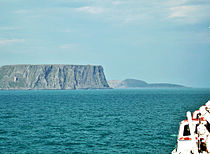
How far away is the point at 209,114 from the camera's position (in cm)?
2142

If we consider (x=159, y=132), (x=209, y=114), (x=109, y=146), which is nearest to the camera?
(x=209, y=114)

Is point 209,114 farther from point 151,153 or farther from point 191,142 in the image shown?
point 151,153

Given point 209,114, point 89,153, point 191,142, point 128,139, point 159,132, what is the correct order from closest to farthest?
point 191,142 < point 209,114 < point 89,153 < point 128,139 < point 159,132

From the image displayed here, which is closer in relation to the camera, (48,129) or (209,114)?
(209,114)

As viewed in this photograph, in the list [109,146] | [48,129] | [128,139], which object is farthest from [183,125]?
[48,129]

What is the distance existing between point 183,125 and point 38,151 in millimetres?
17307

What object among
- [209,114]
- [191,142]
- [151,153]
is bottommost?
[151,153]

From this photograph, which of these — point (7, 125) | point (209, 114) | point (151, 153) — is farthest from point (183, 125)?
point (7, 125)

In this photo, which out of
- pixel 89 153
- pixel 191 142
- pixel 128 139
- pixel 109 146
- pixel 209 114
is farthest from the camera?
pixel 128 139

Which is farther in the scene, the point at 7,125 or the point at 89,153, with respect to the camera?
the point at 7,125

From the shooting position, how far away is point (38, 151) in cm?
3394

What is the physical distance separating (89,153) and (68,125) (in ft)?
69.9

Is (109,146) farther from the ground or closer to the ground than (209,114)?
closer to the ground

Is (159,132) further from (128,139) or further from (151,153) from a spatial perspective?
(151,153)
